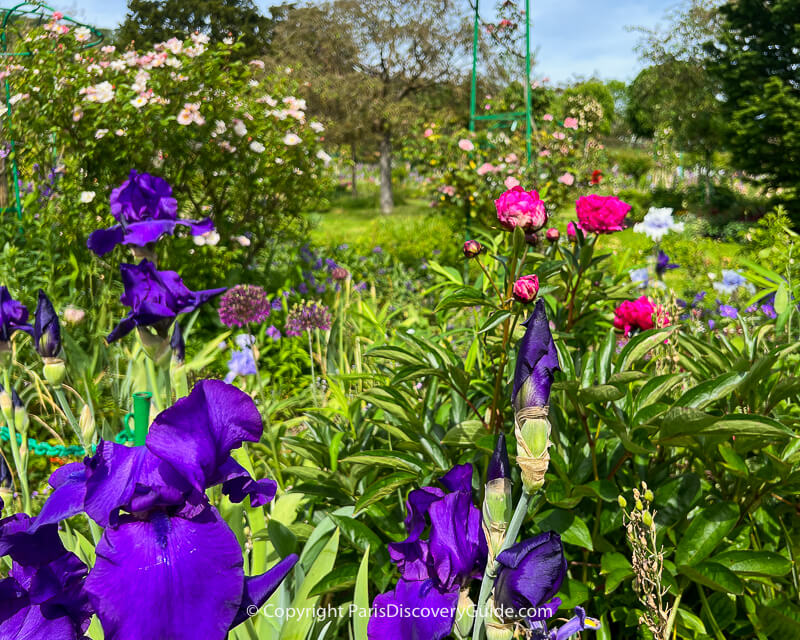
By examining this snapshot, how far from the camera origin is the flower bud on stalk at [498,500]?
24.6 inches

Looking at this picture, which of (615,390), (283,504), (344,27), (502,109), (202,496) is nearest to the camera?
(202,496)

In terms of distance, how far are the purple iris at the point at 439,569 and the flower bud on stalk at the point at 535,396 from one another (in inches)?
4.5

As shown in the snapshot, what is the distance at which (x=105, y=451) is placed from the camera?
1.85 feet

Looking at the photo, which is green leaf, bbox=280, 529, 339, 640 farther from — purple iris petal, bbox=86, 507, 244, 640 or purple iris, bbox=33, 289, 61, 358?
purple iris, bbox=33, 289, 61, 358

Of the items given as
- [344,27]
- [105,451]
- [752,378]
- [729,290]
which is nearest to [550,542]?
[105,451]

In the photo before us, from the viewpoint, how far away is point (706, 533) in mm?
1202

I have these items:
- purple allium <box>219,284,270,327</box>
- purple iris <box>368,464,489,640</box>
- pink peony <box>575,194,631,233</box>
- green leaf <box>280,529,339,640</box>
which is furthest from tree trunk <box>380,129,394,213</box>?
purple iris <box>368,464,489,640</box>

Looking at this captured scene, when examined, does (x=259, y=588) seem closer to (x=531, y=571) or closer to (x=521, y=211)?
(x=531, y=571)

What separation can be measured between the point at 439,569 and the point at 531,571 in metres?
0.14

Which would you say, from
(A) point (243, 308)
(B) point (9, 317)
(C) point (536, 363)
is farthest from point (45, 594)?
(A) point (243, 308)

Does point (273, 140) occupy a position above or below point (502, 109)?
below

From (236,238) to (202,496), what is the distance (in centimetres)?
414

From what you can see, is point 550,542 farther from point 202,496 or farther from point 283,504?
point 283,504

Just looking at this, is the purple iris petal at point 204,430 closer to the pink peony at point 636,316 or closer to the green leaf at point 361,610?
the green leaf at point 361,610
